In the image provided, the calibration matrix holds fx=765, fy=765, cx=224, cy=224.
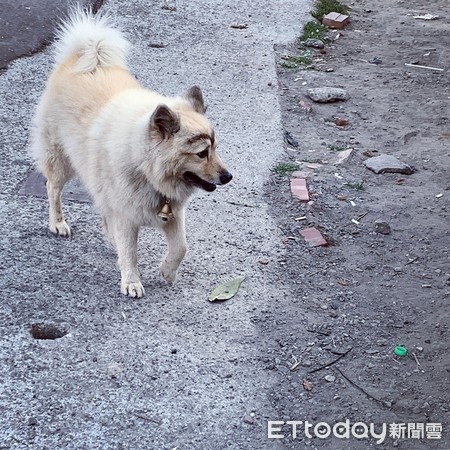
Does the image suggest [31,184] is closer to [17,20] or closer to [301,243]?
[301,243]

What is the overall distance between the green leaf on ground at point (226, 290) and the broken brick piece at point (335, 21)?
5.43 meters

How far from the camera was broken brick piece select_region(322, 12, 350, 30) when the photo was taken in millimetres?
9062

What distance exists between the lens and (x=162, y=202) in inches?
164

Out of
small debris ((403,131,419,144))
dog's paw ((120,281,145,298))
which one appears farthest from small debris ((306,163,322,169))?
dog's paw ((120,281,145,298))

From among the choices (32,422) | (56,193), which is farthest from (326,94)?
(32,422)

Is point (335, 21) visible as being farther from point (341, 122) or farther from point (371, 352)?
point (371, 352)

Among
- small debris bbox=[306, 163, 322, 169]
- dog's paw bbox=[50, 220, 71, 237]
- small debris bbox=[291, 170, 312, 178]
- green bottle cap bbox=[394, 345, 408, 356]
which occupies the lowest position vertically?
small debris bbox=[306, 163, 322, 169]

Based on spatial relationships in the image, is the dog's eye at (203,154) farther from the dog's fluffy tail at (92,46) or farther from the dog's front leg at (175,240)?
the dog's fluffy tail at (92,46)

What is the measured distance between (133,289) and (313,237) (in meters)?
1.35

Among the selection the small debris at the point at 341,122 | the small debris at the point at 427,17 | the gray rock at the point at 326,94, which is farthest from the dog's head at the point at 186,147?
the small debris at the point at 427,17

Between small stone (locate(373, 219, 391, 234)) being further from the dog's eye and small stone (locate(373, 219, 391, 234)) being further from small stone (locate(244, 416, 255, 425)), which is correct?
small stone (locate(244, 416, 255, 425))

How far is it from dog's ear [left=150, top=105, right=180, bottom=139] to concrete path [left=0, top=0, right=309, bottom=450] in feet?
3.17

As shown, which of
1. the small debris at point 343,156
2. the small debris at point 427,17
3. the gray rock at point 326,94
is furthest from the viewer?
the small debris at point 427,17

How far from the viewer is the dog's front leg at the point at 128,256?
13.9 ft
